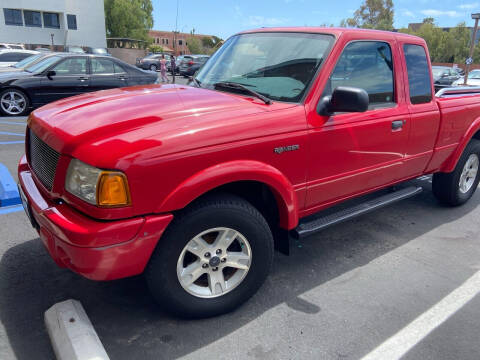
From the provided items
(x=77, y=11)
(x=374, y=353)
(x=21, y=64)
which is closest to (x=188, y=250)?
(x=374, y=353)

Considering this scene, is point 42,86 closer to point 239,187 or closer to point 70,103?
point 70,103

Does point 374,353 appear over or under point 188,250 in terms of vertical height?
under

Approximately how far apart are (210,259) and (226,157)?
0.67 metres

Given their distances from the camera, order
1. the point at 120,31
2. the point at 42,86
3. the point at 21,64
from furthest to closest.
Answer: the point at 120,31 < the point at 21,64 < the point at 42,86

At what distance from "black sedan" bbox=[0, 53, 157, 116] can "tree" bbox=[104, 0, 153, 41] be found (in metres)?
53.2

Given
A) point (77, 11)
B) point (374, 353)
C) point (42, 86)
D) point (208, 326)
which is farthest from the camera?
point (77, 11)

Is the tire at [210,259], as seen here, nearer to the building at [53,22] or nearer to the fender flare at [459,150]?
the fender flare at [459,150]

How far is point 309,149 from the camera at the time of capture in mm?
2834

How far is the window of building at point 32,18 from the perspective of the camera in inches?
A: 1630

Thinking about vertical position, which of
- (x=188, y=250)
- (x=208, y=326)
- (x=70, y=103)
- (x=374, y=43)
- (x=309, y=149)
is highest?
(x=374, y=43)

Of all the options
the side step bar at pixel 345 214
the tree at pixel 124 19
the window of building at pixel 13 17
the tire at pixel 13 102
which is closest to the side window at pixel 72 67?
the tire at pixel 13 102

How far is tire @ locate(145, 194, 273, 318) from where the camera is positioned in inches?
92.7

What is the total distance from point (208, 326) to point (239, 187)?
3.10 ft

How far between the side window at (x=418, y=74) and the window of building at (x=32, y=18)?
46.9 meters
